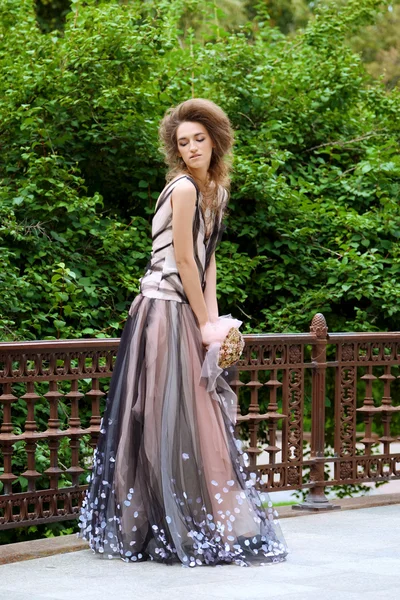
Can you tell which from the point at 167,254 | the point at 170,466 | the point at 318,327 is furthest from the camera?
the point at 318,327

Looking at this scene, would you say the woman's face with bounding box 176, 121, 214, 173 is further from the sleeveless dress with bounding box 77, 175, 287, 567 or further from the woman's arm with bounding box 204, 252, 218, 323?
the woman's arm with bounding box 204, 252, 218, 323

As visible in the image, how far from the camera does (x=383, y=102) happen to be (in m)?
10.6

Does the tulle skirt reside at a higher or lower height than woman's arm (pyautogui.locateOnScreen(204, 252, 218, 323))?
lower

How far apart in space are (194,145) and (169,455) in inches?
56.0

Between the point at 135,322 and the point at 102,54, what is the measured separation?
3.99 meters

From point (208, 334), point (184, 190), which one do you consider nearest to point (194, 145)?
point (184, 190)

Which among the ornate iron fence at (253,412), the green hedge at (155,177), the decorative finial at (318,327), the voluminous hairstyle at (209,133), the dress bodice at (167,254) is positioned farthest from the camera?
the green hedge at (155,177)

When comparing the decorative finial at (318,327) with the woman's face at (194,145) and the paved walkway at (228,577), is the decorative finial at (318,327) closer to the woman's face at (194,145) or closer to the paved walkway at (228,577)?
the paved walkway at (228,577)

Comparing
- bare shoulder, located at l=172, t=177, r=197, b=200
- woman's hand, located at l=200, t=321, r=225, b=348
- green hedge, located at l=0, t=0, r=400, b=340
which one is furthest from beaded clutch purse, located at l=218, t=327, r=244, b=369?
green hedge, located at l=0, t=0, r=400, b=340

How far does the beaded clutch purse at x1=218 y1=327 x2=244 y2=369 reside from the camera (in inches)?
204

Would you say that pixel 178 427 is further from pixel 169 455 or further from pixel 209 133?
pixel 209 133

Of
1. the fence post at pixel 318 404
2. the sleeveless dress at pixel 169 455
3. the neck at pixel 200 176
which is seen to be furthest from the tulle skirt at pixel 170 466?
the fence post at pixel 318 404

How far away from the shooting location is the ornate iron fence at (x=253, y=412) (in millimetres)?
5523

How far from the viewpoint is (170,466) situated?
5.04 m
